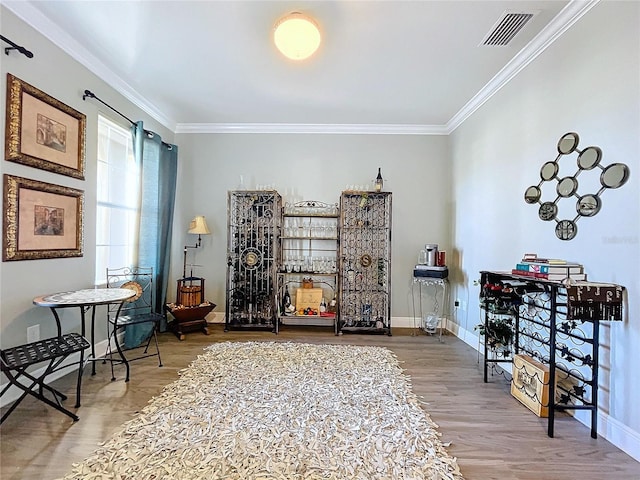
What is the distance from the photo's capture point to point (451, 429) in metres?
2.11

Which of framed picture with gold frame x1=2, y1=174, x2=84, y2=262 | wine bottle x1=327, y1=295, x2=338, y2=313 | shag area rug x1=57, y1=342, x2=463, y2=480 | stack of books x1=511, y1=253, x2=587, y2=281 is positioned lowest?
shag area rug x1=57, y1=342, x2=463, y2=480

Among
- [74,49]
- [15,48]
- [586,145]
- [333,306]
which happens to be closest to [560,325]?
[586,145]

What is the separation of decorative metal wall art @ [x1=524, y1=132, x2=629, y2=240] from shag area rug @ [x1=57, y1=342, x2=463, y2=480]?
5.71ft

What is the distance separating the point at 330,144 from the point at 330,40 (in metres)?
2.04

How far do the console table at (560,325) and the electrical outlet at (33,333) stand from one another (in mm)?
3669

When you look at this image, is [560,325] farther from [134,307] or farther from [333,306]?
[134,307]

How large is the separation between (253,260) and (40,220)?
2.26 m

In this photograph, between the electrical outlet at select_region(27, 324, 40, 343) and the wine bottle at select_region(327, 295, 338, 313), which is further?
the wine bottle at select_region(327, 295, 338, 313)

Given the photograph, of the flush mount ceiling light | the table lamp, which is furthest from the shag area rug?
the flush mount ceiling light

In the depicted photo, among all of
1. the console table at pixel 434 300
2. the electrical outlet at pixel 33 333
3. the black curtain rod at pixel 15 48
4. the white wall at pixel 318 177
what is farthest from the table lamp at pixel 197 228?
the console table at pixel 434 300

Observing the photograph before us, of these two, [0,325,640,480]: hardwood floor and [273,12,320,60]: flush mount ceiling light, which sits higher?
[273,12,320,60]: flush mount ceiling light

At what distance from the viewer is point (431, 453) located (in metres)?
1.81

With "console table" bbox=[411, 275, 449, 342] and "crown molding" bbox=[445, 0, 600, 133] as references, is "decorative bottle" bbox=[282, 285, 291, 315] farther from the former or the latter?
"crown molding" bbox=[445, 0, 600, 133]

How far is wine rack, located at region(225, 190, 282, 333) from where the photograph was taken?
4305mm
